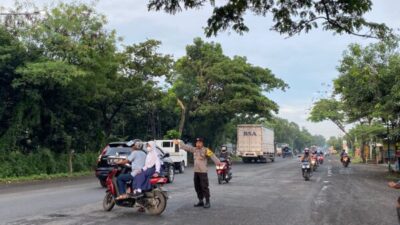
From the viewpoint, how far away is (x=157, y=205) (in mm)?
10836

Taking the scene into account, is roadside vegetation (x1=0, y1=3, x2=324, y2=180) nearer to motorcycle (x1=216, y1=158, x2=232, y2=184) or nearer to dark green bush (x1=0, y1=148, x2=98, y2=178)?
dark green bush (x1=0, y1=148, x2=98, y2=178)

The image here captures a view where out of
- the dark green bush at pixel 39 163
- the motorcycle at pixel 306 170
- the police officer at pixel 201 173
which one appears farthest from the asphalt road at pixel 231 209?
the dark green bush at pixel 39 163

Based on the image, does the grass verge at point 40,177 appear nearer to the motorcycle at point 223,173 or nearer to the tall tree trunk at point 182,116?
the motorcycle at point 223,173

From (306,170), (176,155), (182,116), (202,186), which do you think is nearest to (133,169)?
(202,186)

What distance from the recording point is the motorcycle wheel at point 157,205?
10773 millimetres

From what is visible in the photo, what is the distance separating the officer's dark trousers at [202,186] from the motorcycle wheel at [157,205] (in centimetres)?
150

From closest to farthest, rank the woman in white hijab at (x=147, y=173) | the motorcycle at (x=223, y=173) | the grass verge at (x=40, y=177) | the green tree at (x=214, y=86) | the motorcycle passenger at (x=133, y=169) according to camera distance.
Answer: the woman in white hijab at (x=147, y=173), the motorcycle passenger at (x=133, y=169), the motorcycle at (x=223, y=173), the grass verge at (x=40, y=177), the green tree at (x=214, y=86)

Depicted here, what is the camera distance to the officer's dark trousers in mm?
12125

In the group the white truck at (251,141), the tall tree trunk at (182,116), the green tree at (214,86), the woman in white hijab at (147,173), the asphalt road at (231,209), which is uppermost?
the green tree at (214,86)

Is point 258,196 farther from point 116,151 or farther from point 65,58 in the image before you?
point 65,58

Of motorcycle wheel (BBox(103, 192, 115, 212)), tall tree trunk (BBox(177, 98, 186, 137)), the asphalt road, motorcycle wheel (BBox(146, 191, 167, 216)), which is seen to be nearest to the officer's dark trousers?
the asphalt road

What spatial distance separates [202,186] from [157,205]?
1.73 metres

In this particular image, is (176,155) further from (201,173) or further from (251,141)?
(201,173)

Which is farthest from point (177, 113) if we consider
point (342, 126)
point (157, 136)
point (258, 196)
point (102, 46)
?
point (258, 196)
